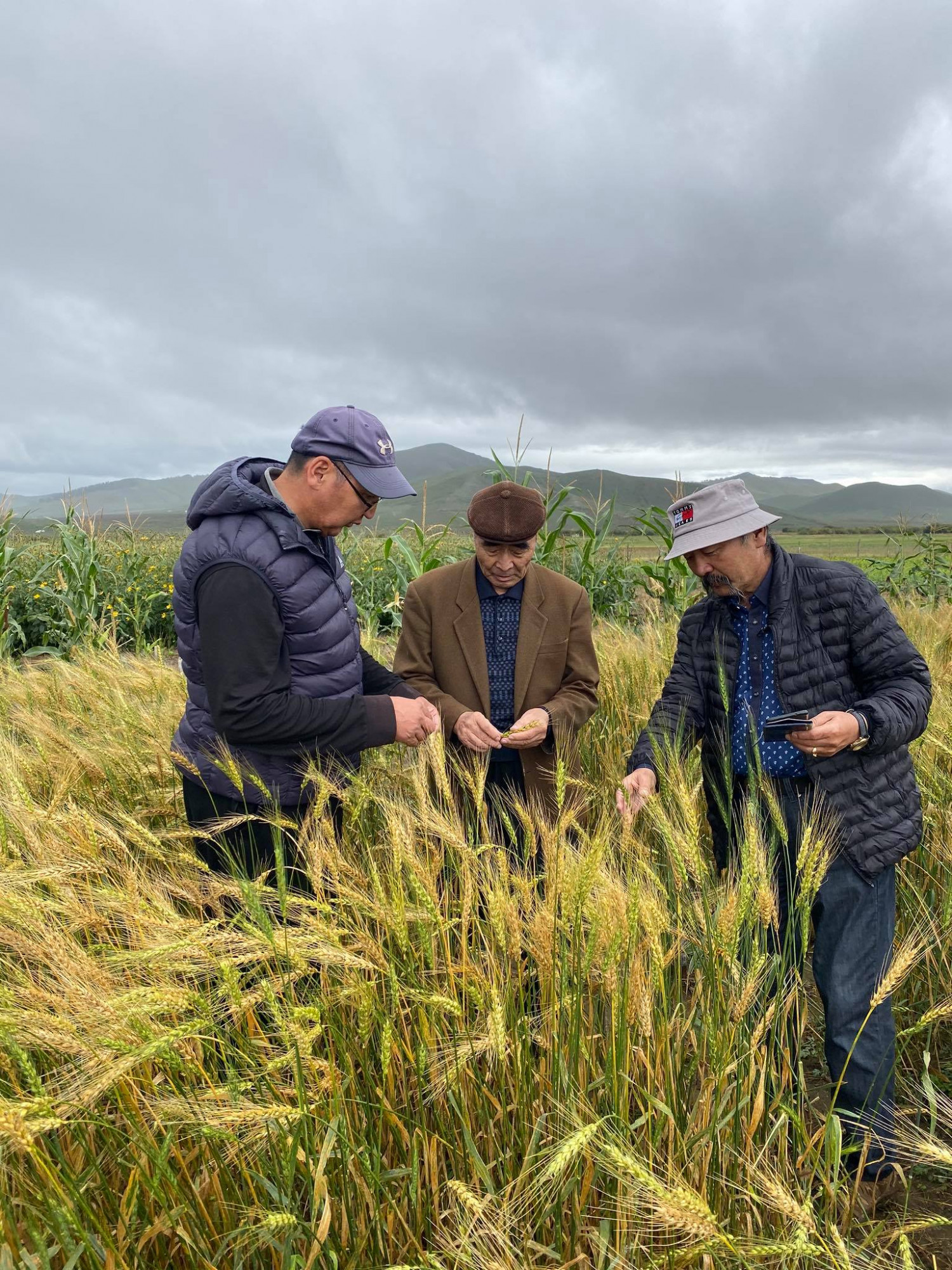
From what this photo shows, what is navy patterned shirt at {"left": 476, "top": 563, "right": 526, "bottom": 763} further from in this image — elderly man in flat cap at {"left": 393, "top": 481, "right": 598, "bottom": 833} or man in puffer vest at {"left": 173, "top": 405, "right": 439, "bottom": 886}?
man in puffer vest at {"left": 173, "top": 405, "right": 439, "bottom": 886}

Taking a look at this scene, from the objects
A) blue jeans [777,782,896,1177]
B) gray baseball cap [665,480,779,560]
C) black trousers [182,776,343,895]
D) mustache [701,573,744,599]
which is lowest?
blue jeans [777,782,896,1177]

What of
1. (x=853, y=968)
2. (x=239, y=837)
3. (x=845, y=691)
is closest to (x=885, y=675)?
(x=845, y=691)

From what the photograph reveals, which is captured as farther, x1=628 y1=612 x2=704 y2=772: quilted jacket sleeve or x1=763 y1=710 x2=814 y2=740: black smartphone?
x1=628 y1=612 x2=704 y2=772: quilted jacket sleeve

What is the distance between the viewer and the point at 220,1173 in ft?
4.00

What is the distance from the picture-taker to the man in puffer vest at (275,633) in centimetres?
186

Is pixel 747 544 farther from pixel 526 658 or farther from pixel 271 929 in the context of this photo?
pixel 271 929

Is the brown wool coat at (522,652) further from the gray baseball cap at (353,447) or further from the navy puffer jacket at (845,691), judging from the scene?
the gray baseball cap at (353,447)

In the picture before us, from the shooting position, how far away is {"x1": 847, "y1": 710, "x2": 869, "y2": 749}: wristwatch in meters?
1.96

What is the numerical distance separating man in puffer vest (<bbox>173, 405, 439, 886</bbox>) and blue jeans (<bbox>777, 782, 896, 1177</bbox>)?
1.16 meters

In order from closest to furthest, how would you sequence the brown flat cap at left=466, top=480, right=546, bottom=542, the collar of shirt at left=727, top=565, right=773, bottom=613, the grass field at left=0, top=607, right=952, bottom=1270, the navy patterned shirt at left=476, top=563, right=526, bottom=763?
the grass field at left=0, top=607, right=952, bottom=1270 → the collar of shirt at left=727, top=565, right=773, bottom=613 → the brown flat cap at left=466, top=480, right=546, bottom=542 → the navy patterned shirt at left=476, top=563, right=526, bottom=763

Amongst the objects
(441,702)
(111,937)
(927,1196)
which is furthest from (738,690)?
(111,937)

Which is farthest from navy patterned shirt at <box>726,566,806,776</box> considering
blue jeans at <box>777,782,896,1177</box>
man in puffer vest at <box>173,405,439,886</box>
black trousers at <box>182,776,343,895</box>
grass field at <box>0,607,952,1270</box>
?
black trousers at <box>182,776,343,895</box>

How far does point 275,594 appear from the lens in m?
1.93

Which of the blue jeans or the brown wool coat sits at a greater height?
the brown wool coat
